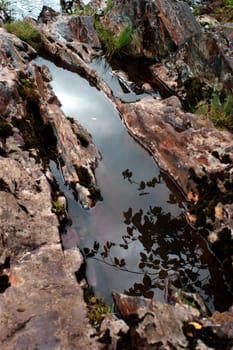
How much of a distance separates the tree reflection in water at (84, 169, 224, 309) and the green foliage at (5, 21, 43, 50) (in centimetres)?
644

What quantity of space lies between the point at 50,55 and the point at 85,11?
3.44 m

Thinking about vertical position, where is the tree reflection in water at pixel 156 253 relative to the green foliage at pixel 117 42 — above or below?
below

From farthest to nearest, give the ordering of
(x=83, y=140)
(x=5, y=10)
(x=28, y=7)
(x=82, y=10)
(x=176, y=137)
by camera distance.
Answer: (x=28, y=7), (x=82, y=10), (x=5, y=10), (x=176, y=137), (x=83, y=140)

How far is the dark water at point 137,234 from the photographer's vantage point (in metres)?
5.15

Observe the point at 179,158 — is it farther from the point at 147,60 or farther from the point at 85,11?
the point at 85,11

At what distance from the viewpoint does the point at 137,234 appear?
19.3ft

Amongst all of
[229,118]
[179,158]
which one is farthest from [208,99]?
[179,158]

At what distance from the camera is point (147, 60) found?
37.3 feet

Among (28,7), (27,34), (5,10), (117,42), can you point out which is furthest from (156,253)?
(28,7)

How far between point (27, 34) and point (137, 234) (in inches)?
285

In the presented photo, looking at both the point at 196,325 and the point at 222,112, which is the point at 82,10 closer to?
the point at 222,112

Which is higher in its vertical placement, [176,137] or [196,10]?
[196,10]

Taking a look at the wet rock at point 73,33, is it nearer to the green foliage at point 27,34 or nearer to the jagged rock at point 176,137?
the green foliage at point 27,34

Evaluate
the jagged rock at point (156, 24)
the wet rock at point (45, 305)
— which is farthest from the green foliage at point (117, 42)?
the wet rock at point (45, 305)
